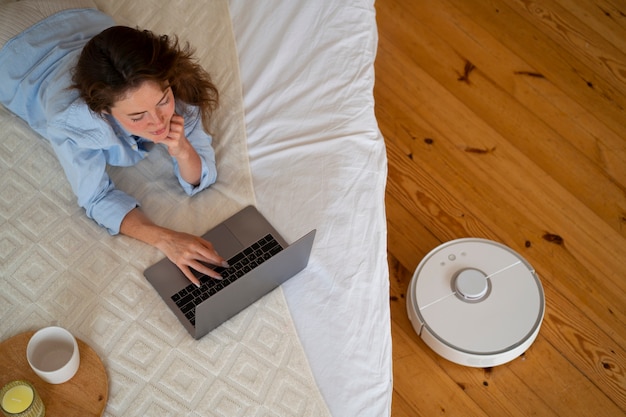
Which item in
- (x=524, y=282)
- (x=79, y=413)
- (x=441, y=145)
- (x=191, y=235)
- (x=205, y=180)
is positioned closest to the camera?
(x=79, y=413)

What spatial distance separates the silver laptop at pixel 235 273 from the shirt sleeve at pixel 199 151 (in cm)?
11

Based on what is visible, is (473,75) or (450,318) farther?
(473,75)

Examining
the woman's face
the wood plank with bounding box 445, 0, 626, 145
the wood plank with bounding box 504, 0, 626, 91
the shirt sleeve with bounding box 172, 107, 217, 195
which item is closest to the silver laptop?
the shirt sleeve with bounding box 172, 107, 217, 195

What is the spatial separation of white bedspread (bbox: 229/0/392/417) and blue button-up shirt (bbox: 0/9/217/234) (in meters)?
0.18

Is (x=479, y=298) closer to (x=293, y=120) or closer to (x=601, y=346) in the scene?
(x=601, y=346)

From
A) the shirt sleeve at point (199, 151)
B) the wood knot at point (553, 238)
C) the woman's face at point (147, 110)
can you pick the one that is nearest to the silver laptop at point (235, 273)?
the shirt sleeve at point (199, 151)

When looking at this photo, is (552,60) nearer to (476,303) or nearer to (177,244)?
(476,303)

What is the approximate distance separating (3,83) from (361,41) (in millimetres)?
826

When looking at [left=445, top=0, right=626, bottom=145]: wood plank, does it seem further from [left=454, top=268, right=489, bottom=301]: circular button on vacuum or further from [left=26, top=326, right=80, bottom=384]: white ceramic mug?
[left=26, top=326, right=80, bottom=384]: white ceramic mug

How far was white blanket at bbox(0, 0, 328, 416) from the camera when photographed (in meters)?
1.38

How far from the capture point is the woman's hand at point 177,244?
4.80 ft

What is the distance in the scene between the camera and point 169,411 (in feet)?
4.45

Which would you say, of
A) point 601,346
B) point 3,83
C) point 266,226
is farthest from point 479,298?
point 3,83

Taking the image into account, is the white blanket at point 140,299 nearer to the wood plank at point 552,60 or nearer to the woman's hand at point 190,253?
the woman's hand at point 190,253
